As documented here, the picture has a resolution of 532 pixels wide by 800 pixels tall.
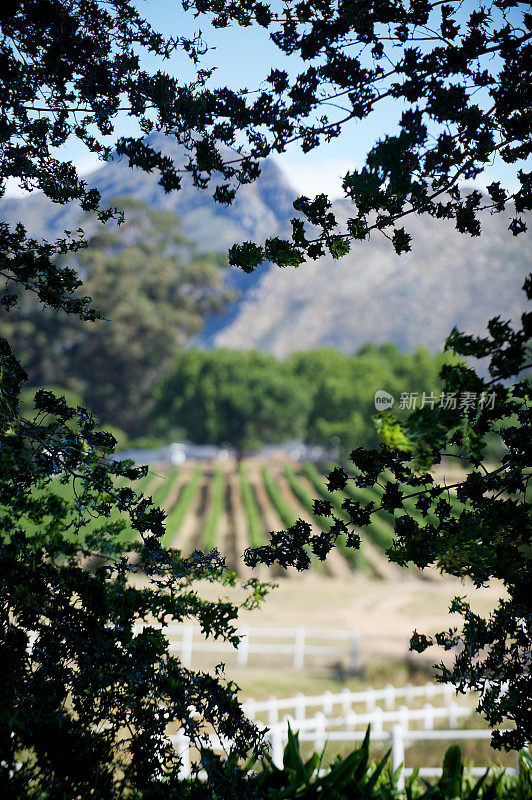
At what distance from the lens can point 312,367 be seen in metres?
54.6

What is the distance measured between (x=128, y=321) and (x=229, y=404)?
955 cm

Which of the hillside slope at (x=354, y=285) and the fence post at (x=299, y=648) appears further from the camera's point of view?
the hillside slope at (x=354, y=285)

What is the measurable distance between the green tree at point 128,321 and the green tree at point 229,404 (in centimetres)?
169

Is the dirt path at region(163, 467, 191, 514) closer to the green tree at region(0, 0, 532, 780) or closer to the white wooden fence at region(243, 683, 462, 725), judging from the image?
the white wooden fence at region(243, 683, 462, 725)

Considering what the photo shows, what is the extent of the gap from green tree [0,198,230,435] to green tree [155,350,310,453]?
1686 millimetres

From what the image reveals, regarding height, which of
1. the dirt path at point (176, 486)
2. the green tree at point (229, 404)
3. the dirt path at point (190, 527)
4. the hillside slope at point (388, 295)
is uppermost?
the hillside slope at point (388, 295)

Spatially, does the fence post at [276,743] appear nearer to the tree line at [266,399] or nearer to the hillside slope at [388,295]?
the tree line at [266,399]

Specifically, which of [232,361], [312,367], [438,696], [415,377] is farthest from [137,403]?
[438,696]

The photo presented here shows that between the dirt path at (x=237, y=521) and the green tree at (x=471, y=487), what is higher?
the dirt path at (x=237, y=521)

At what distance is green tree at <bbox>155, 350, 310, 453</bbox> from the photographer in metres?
48.2

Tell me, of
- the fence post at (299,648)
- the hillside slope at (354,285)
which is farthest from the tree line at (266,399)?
the hillside slope at (354,285)

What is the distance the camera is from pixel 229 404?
4884cm

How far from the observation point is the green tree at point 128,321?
42188mm

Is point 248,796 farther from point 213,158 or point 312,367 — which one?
point 312,367
